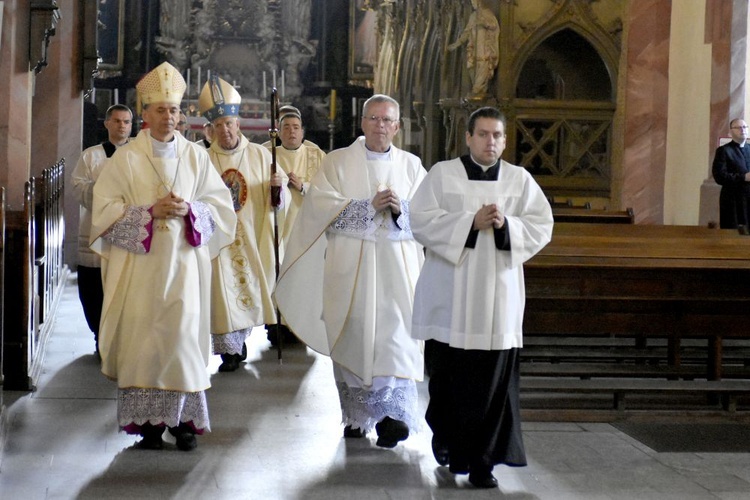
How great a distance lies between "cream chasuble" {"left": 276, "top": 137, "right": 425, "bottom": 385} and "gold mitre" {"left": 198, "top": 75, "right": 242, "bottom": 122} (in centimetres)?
189

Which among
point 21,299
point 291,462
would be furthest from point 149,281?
point 21,299

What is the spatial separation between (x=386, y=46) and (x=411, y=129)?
2875 mm

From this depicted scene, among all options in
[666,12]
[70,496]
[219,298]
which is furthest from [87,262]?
[666,12]

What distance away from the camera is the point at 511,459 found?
222 inches

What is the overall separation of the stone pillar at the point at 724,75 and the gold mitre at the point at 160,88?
372 inches

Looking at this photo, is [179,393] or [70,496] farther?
[179,393]

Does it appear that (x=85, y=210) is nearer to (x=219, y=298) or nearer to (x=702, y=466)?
(x=219, y=298)

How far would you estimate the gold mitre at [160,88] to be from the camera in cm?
648

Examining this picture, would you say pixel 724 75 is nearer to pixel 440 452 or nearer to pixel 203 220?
pixel 203 220

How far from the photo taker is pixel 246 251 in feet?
31.4

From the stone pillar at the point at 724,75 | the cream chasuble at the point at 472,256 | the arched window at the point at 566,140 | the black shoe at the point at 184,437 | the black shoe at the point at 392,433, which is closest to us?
the cream chasuble at the point at 472,256

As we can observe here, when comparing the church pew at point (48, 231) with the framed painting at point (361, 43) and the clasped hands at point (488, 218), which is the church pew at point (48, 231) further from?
the framed painting at point (361, 43)

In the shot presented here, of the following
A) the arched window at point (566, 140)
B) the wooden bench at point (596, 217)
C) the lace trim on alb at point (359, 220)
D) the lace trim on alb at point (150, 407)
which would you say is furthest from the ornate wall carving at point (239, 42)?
the lace trim on alb at point (150, 407)

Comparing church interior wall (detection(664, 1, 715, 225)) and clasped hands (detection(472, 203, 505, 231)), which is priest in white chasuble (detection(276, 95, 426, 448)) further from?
church interior wall (detection(664, 1, 715, 225))
